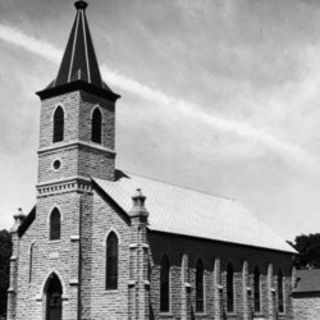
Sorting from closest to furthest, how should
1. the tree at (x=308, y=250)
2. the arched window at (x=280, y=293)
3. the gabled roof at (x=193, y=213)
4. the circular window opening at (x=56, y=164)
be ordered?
the circular window opening at (x=56, y=164), the gabled roof at (x=193, y=213), the arched window at (x=280, y=293), the tree at (x=308, y=250)

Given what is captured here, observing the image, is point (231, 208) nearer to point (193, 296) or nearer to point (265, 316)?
point (265, 316)

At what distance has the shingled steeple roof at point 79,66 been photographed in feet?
149

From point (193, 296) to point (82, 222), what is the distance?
9507 millimetres

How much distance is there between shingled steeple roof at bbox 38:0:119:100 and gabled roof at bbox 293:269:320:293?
83.1 feet

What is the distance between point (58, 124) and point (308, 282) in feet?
91.5

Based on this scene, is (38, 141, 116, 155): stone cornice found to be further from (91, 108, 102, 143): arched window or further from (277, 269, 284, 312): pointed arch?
(277, 269, 284, 312): pointed arch

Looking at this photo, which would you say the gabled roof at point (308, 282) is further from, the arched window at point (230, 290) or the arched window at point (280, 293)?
the arched window at point (230, 290)

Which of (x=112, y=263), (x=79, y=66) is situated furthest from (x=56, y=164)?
(x=112, y=263)

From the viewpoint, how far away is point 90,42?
47.9 metres

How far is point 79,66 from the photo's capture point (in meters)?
46.2

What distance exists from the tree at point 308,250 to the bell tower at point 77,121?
205 ft

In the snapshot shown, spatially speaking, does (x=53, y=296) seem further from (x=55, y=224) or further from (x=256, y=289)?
(x=256, y=289)

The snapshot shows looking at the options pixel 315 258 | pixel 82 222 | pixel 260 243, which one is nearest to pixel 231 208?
pixel 260 243

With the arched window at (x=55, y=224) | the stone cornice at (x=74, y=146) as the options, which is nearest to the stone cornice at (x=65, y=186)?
the arched window at (x=55, y=224)
